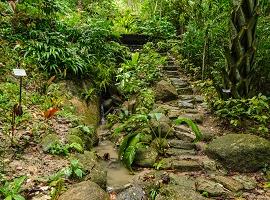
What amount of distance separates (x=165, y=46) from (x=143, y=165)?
24.0ft

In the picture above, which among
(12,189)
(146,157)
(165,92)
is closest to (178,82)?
(165,92)

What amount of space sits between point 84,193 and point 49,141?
5.46 ft

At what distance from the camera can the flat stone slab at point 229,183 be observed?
423 centimetres

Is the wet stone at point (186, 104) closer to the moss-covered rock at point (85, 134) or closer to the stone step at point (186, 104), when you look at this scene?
the stone step at point (186, 104)

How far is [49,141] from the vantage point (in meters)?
5.00

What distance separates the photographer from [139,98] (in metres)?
7.52

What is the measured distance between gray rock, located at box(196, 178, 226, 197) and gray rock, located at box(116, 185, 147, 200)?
0.74 meters

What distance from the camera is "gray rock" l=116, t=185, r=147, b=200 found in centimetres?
399

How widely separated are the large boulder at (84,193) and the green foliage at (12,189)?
0.47m

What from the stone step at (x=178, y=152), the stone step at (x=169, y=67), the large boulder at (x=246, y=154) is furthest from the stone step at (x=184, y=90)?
the large boulder at (x=246, y=154)

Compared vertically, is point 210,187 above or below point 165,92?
below

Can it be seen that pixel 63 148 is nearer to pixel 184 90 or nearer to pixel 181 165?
pixel 181 165

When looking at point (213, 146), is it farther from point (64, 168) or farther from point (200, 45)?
point (200, 45)

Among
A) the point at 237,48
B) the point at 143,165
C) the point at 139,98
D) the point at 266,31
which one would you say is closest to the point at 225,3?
the point at 266,31
